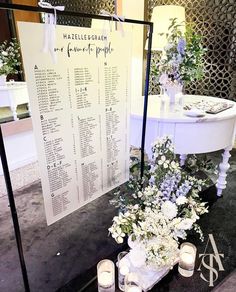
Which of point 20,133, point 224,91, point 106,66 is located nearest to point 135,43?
point 224,91

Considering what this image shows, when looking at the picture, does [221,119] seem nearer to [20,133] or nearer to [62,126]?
[62,126]

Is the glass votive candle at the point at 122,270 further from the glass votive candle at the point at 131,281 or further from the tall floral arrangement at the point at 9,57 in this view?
the tall floral arrangement at the point at 9,57

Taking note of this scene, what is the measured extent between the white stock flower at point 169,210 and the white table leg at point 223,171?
94 cm

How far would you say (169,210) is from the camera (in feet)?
3.79

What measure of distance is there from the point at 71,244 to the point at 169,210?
80cm

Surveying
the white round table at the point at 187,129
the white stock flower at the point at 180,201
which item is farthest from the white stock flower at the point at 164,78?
the white stock flower at the point at 180,201

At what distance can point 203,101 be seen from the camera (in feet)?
6.80

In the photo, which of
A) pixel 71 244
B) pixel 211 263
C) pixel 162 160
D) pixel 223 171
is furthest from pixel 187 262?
pixel 223 171

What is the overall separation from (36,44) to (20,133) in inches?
62.9

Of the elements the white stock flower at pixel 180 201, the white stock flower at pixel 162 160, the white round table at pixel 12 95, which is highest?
the white round table at pixel 12 95

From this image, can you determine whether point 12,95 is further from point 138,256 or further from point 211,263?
point 211,263

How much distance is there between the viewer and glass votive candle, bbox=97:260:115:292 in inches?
49.7

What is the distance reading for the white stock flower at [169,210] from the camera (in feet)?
3.78

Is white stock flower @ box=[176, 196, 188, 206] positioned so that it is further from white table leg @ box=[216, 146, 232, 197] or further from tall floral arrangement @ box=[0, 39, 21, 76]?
tall floral arrangement @ box=[0, 39, 21, 76]
